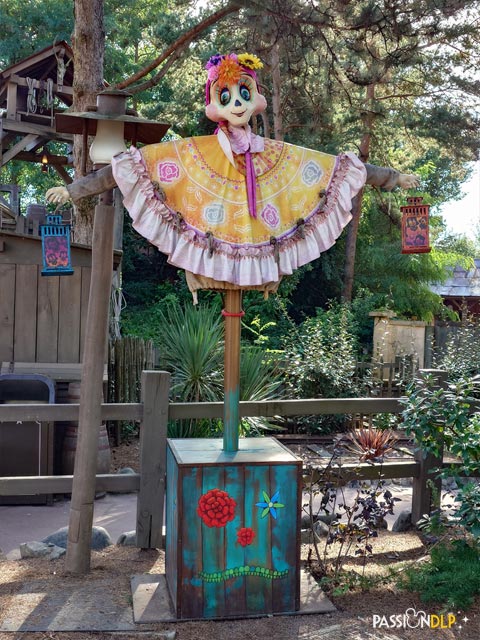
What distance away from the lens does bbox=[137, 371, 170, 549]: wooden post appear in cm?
443

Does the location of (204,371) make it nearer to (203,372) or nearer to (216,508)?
(203,372)

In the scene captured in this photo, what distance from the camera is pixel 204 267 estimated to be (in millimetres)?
3660

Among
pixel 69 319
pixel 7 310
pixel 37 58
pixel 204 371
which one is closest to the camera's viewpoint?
pixel 7 310

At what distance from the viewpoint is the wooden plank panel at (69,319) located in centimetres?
709

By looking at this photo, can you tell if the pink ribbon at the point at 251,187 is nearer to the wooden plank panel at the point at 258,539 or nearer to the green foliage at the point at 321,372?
the wooden plank panel at the point at 258,539

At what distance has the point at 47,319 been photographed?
23.2 feet

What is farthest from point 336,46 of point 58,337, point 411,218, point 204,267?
point 204,267

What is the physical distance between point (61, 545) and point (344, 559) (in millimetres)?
1867

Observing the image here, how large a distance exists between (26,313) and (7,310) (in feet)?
0.60

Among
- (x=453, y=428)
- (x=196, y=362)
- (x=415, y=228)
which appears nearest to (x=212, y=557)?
(x=453, y=428)

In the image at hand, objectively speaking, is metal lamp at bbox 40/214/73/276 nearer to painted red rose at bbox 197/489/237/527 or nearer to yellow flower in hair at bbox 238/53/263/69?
yellow flower in hair at bbox 238/53/263/69

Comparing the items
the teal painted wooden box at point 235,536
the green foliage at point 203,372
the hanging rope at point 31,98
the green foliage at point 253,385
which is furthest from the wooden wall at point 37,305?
the hanging rope at point 31,98

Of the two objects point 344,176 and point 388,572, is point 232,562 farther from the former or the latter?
point 344,176

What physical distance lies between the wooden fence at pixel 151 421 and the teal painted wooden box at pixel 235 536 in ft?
2.74
